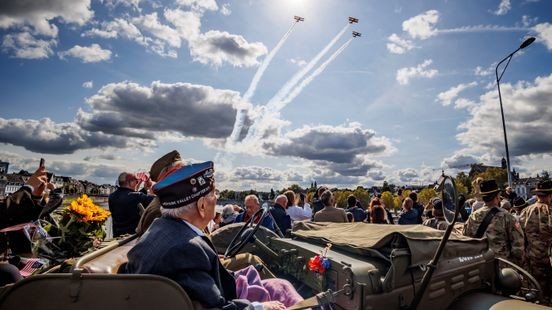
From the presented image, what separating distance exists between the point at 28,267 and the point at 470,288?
5.44 metres

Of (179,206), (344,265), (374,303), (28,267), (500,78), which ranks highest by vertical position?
(500,78)

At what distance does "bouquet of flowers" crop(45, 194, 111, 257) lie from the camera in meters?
3.49

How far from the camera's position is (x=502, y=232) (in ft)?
16.9

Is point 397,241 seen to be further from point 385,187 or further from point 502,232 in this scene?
point 385,187

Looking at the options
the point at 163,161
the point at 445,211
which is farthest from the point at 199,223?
the point at 445,211

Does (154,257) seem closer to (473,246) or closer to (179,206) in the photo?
(179,206)

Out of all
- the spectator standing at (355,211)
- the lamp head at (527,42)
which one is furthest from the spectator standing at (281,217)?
the lamp head at (527,42)

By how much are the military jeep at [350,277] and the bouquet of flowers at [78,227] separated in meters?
0.94

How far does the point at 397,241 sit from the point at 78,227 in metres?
3.31

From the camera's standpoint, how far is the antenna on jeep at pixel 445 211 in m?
2.14

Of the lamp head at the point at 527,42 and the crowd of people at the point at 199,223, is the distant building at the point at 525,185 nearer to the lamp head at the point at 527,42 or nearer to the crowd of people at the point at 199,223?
the lamp head at the point at 527,42

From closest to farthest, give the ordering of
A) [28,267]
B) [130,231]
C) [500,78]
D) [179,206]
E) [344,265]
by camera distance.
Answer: [179,206], [344,265], [28,267], [130,231], [500,78]

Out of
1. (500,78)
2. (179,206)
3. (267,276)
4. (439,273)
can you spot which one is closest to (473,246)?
(439,273)

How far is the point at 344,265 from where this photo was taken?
8.84 ft
